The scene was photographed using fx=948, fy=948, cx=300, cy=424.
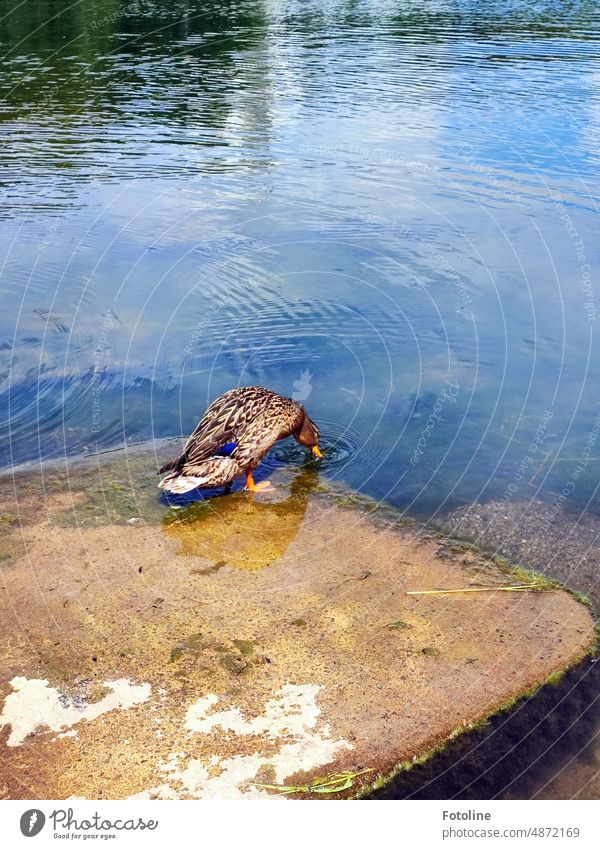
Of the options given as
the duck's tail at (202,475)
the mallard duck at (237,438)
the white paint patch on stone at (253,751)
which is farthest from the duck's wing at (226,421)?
the white paint patch on stone at (253,751)

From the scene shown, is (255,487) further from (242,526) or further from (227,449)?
(242,526)

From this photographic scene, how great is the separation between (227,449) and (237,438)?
0.16 m

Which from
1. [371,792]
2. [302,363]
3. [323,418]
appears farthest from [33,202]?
[371,792]

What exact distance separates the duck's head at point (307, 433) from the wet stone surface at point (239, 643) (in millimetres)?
1124

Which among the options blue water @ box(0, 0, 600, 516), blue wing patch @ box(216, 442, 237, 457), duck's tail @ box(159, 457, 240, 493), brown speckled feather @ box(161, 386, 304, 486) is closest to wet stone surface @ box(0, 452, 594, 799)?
duck's tail @ box(159, 457, 240, 493)

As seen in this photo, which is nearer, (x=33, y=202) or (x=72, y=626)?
(x=72, y=626)

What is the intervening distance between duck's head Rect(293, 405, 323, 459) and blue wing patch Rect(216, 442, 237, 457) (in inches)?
37.8

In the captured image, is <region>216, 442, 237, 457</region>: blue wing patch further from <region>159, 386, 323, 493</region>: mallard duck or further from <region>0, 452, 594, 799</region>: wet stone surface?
<region>0, 452, 594, 799</region>: wet stone surface

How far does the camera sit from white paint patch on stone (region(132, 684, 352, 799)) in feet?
19.7

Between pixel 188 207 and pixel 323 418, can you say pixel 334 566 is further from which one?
pixel 188 207

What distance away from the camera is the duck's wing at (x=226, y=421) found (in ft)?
32.7

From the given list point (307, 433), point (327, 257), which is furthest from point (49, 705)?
point (327, 257)

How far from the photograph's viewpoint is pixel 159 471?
1010 cm

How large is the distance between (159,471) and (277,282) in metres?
6.24
